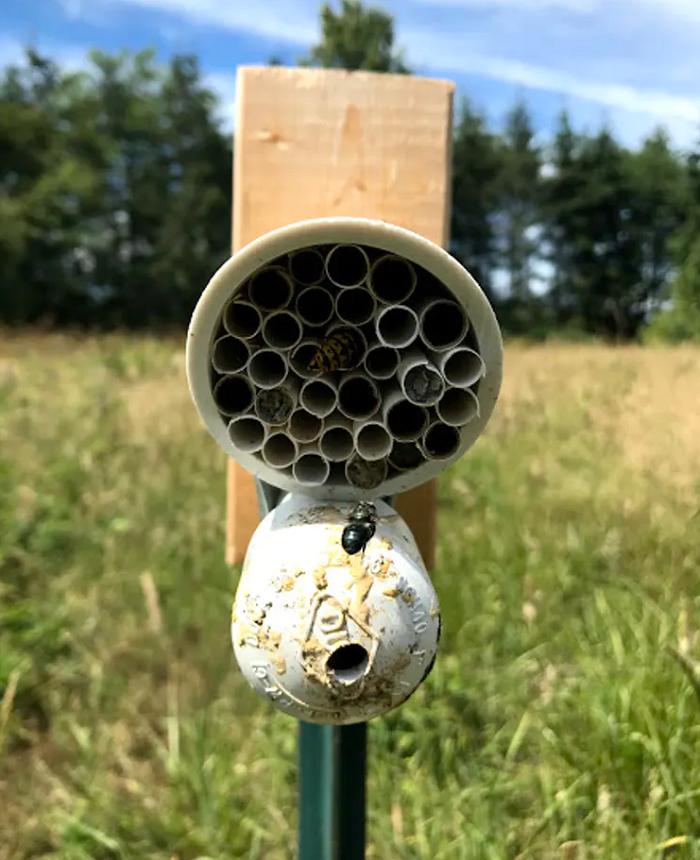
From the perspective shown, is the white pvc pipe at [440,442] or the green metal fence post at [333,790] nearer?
the white pvc pipe at [440,442]

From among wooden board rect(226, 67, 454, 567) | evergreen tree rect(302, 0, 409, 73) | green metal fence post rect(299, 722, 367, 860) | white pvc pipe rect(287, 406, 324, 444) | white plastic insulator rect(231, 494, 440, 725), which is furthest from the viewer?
evergreen tree rect(302, 0, 409, 73)

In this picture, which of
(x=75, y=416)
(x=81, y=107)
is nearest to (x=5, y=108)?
(x=81, y=107)

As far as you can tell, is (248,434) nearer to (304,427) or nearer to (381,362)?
(304,427)

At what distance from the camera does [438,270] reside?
919 millimetres

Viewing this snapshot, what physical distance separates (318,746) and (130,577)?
5.61 ft

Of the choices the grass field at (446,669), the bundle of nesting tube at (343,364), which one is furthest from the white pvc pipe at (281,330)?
the grass field at (446,669)

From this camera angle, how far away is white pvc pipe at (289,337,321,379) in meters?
0.96

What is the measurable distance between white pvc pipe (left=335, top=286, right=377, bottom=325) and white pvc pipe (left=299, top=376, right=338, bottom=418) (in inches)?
3.0

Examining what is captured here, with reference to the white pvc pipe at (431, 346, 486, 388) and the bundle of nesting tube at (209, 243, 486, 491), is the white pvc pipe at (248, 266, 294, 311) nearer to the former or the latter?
the bundle of nesting tube at (209, 243, 486, 491)

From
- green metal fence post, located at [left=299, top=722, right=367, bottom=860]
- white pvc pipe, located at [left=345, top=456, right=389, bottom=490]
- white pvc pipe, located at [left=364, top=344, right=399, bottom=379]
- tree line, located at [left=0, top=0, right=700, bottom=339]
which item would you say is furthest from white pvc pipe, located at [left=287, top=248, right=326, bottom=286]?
tree line, located at [left=0, top=0, right=700, bottom=339]

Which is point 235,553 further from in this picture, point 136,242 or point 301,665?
point 136,242

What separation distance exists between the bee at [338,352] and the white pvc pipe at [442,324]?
80mm

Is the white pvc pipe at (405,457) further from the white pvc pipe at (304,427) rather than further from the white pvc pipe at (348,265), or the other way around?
the white pvc pipe at (348,265)

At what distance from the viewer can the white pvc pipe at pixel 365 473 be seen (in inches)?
39.4
